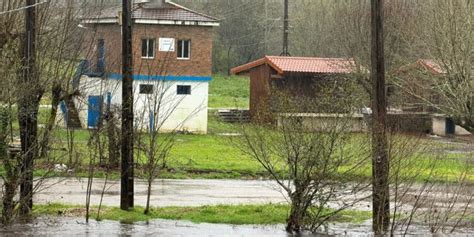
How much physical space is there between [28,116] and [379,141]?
7.79 metres

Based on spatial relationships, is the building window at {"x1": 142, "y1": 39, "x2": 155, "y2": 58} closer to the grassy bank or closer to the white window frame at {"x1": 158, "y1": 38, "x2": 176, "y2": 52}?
the white window frame at {"x1": 158, "y1": 38, "x2": 176, "y2": 52}

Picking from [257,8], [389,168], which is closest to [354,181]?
[389,168]

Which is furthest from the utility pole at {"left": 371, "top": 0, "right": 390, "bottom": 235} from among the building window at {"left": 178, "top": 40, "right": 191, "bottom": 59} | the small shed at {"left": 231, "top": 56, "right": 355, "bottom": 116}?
the small shed at {"left": 231, "top": 56, "right": 355, "bottom": 116}

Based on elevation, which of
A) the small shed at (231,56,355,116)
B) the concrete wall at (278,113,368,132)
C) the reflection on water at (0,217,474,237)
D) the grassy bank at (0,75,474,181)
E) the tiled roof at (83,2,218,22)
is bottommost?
the reflection on water at (0,217,474,237)

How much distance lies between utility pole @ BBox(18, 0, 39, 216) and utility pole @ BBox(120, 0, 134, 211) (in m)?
2.05

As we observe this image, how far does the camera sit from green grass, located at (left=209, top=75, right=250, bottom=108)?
190 feet

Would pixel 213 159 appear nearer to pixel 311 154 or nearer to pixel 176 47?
pixel 176 47

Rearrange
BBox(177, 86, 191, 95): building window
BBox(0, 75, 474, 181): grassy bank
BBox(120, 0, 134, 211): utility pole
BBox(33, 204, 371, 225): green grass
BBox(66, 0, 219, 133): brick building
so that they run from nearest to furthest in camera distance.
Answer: BBox(33, 204, 371, 225): green grass
BBox(120, 0, 134, 211): utility pole
BBox(0, 75, 474, 181): grassy bank
BBox(66, 0, 219, 133): brick building
BBox(177, 86, 191, 95): building window

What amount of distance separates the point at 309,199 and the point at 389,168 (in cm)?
181

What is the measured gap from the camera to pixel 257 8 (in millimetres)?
73688

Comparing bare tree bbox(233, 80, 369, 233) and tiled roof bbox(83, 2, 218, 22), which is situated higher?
tiled roof bbox(83, 2, 218, 22)

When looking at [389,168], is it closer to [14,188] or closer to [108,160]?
[14,188]

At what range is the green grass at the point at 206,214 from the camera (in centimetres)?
1978

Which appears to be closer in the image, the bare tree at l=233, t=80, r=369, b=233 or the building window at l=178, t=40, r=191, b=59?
the bare tree at l=233, t=80, r=369, b=233
